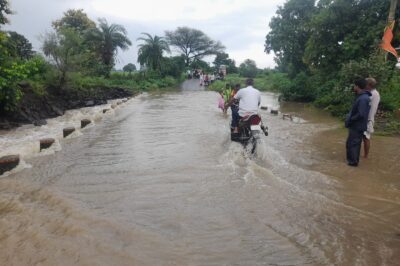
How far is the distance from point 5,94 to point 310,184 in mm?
13626

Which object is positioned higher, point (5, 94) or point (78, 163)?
point (5, 94)

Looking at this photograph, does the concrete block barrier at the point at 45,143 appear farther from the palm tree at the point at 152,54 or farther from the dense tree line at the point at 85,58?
the palm tree at the point at 152,54

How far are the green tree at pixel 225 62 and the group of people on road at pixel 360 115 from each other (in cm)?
5642

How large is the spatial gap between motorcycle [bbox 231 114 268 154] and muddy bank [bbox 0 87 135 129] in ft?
36.0

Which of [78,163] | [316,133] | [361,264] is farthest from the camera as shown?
[316,133]

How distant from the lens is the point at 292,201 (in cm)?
523

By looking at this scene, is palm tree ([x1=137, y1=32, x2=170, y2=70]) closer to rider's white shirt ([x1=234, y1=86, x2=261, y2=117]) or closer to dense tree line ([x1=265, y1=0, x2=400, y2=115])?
dense tree line ([x1=265, y1=0, x2=400, y2=115])

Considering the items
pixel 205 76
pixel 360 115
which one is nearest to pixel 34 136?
pixel 360 115

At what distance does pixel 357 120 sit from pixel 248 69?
175 feet

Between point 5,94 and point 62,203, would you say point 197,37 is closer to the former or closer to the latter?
point 5,94

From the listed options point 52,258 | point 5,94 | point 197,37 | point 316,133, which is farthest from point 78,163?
point 197,37

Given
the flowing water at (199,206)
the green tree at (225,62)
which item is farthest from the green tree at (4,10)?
the green tree at (225,62)

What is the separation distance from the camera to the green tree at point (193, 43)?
67.3 meters

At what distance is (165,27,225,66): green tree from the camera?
67.3 m
